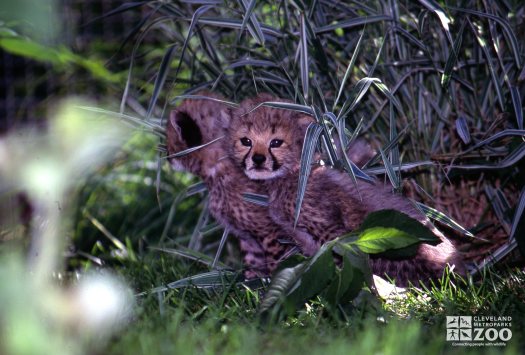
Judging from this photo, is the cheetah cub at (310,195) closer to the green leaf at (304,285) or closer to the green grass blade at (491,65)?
the green leaf at (304,285)

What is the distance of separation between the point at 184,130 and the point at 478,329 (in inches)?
53.2

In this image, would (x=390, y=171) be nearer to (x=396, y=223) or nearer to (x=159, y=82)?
(x=396, y=223)

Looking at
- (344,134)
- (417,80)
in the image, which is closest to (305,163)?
(344,134)

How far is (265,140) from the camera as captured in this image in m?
2.60

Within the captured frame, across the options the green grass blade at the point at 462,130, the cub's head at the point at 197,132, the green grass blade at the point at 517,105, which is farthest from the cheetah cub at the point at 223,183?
the green grass blade at the point at 517,105

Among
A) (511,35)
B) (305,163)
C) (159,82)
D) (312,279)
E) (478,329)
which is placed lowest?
(478,329)

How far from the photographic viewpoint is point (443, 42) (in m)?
2.88

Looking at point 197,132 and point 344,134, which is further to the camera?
point 197,132

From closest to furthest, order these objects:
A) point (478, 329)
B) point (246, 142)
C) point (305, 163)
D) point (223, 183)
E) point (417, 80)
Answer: point (478, 329), point (305, 163), point (246, 142), point (223, 183), point (417, 80)

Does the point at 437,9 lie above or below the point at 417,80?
above

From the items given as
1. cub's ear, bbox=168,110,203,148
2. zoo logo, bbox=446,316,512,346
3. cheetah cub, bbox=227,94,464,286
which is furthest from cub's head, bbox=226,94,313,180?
zoo logo, bbox=446,316,512,346

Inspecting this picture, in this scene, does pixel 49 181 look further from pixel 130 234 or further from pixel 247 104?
pixel 130 234

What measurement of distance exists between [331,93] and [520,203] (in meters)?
0.92

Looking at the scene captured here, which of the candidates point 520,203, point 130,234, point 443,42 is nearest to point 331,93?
point 443,42
